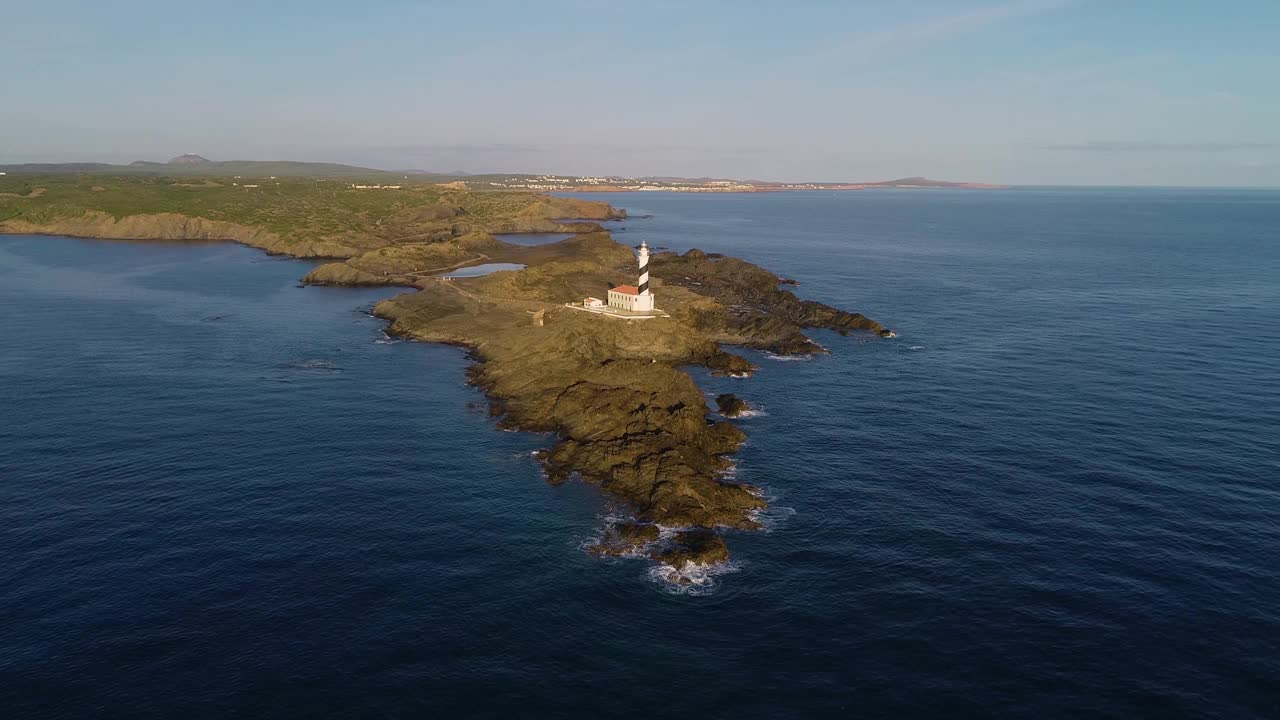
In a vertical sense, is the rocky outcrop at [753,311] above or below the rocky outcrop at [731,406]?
above

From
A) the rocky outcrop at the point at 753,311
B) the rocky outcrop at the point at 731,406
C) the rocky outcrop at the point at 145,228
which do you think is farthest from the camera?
the rocky outcrop at the point at 145,228

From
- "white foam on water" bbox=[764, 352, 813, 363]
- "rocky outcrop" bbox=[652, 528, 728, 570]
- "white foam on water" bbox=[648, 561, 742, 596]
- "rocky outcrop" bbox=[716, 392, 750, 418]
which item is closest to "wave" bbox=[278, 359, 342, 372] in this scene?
"rocky outcrop" bbox=[716, 392, 750, 418]

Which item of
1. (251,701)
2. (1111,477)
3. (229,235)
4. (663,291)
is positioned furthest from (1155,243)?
(229,235)

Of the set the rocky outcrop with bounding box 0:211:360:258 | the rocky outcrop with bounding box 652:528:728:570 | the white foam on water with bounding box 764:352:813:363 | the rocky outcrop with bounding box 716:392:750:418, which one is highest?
the rocky outcrop with bounding box 0:211:360:258

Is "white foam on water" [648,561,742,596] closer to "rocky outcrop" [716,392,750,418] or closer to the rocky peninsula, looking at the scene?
the rocky peninsula

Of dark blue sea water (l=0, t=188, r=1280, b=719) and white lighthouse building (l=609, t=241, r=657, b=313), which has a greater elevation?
white lighthouse building (l=609, t=241, r=657, b=313)

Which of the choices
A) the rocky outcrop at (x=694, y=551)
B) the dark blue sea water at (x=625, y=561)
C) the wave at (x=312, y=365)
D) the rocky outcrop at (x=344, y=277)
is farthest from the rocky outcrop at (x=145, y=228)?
the rocky outcrop at (x=694, y=551)

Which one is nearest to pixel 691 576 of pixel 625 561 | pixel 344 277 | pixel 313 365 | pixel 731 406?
pixel 625 561

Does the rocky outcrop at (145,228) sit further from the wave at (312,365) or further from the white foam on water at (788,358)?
the white foam on water at (788,358)

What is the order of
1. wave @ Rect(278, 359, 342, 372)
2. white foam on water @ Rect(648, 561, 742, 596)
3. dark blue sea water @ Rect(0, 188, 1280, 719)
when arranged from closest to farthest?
dark blue sea water @ Rect(0, 188, 1280, 719) < white foam on water @ Rect(648, 561, 742, 596) < wave @ Rect(278, 359, 342, 372)
